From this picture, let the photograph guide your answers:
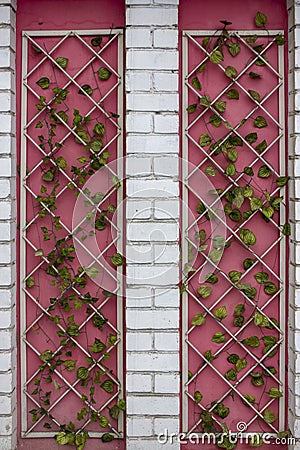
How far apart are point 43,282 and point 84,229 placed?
0.92 feet

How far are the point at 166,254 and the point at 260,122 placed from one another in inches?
25.9

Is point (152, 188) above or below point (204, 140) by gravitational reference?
below

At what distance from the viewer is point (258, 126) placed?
250 cm

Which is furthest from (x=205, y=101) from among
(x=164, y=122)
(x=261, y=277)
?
(x=261, y=277)

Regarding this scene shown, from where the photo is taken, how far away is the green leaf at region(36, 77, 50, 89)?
2.52m

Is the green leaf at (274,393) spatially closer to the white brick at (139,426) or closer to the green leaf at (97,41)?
the white brick at (139,426)

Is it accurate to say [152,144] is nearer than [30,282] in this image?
Yes

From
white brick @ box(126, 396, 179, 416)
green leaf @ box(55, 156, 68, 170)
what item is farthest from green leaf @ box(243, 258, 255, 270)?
green leaf @ box(55, 156, 68, 170)

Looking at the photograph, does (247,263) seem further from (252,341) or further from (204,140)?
(204,140)

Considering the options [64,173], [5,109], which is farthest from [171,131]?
[5,109]

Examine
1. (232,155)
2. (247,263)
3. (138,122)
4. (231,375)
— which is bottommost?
(231,375)

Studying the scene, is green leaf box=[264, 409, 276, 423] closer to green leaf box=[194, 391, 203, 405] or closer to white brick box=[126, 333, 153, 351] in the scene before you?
green leaf box=[194, 391, 203, 405]

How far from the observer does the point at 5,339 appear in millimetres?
2475

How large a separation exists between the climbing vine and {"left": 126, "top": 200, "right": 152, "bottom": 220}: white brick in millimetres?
213
